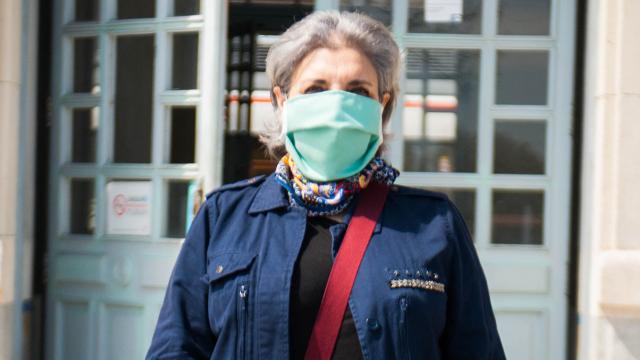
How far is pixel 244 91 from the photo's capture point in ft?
17.9

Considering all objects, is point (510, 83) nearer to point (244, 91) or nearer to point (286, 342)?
point (244, 91)

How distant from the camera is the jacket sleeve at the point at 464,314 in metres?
1.62

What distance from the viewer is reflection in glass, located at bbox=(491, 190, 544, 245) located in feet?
12.6

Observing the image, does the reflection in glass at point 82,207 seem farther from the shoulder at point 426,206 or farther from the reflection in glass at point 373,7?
the shoulder at point 426,206

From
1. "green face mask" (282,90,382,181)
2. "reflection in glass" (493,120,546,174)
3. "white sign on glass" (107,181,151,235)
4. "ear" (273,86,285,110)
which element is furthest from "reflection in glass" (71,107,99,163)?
"green face mask" (282,90,382,181)

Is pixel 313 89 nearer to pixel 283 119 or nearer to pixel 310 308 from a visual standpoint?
pixel 283 119

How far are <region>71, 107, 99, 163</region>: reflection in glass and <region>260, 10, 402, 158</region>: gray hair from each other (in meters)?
2.58

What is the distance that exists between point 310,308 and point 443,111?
8.17 feet

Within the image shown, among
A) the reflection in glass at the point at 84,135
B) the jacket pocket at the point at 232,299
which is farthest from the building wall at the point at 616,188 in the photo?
the reflection in glass at the point at 84,135

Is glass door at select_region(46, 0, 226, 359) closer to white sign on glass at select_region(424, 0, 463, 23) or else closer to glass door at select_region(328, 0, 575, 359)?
glass door at select_region(328, 0, 575, 359)

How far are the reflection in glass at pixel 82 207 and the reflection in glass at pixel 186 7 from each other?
41.4 inches

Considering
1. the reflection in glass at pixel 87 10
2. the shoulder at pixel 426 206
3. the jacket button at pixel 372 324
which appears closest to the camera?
the jacket button at pixel 372 324

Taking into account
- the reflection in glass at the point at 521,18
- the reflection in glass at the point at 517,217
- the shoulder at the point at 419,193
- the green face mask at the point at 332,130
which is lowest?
the reflection in glass at the point at 517,217

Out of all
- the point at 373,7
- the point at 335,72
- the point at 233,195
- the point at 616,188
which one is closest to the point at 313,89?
the point at 335,72
